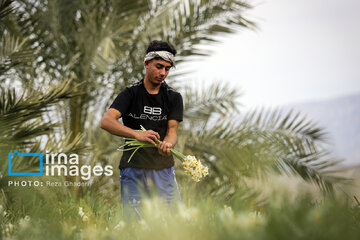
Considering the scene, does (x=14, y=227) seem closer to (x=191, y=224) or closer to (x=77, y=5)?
(x=191, y=224)

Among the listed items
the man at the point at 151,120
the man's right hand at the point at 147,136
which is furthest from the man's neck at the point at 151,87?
the man's right hand at the point at 147,136

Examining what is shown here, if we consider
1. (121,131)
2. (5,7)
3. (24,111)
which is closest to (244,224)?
(121,131)

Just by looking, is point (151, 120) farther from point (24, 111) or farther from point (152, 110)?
point (24, 111)

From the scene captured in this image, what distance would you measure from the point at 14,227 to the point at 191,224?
0.99 m

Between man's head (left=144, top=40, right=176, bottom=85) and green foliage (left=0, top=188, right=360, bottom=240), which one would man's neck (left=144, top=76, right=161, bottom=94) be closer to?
man's head (left=144, top=40, right=176, bottom=85)

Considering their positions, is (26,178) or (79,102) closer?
(26,178)

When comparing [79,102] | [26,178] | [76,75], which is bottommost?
[26,178]

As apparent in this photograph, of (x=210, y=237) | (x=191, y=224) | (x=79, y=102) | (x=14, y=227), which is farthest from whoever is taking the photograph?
(x=79, y=102)

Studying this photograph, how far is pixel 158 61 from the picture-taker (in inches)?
116

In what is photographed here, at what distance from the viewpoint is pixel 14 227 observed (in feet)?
6.88

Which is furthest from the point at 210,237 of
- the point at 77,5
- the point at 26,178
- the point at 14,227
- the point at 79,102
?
the point at 77,5

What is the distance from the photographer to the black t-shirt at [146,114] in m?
2.93

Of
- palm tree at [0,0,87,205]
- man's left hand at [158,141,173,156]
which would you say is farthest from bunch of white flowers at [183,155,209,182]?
palm tree at [0,0,87,205]

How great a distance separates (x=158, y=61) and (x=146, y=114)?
1.26 feet
